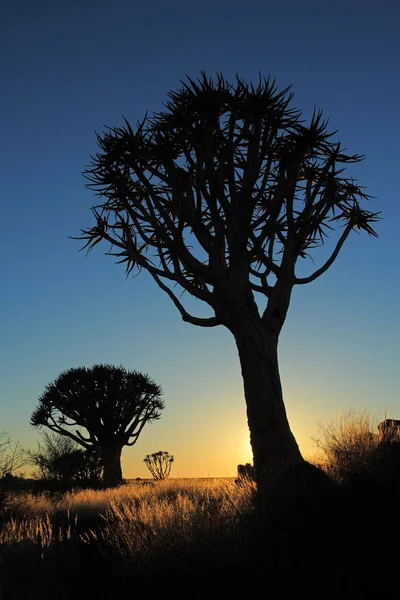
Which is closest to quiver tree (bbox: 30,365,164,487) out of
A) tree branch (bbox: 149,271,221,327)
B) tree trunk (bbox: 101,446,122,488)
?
tree trunk (bbox: 101,446,122,488)

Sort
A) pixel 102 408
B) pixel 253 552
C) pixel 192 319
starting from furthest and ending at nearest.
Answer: pixel 102 408 < pixel 192 319 < pixel 253 552

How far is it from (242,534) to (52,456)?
22154mm

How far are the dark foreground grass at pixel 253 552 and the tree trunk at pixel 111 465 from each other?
1688 centimetres

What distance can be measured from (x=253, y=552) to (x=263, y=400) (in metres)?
4.07

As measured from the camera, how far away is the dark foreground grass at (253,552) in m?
5.75

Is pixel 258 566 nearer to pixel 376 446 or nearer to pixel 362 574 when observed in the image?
pixel 362 574

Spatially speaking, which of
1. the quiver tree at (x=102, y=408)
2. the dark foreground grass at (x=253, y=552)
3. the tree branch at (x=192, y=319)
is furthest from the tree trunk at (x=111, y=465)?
the dark foreground grass at (x=253, y=552)

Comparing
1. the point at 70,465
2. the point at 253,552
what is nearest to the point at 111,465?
the point at 70,465

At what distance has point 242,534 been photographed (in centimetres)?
667

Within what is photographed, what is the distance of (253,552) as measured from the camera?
6.38 metres

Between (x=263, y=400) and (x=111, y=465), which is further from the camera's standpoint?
(x=111, y=465)

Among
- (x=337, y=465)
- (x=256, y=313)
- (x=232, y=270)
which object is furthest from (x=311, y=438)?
(x=232, y=270)

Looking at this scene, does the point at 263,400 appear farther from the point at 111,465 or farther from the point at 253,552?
the point at 111,465

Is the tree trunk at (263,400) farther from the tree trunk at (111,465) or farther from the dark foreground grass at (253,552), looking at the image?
the tree trunk at (111,465)
